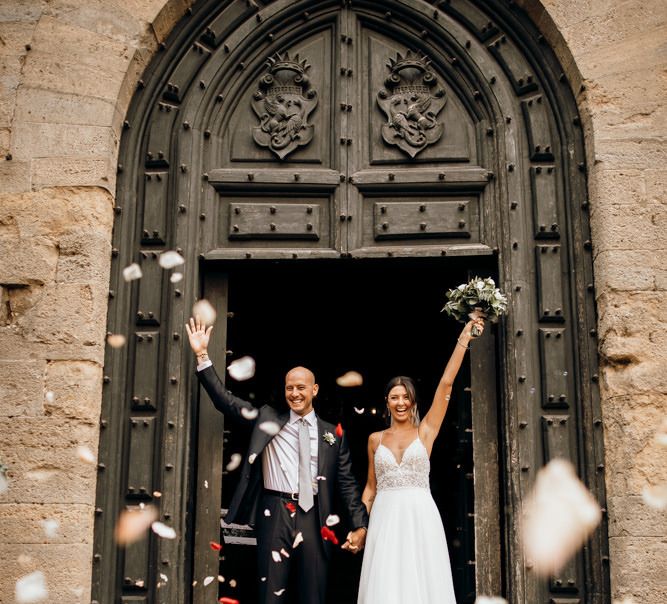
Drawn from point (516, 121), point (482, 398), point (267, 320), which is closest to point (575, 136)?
point (516, 121)

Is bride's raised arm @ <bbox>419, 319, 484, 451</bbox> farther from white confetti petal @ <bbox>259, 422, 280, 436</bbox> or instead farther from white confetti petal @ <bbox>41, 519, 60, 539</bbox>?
white confetti petal @ <bbox>41, 519, 60, 539</bbox>

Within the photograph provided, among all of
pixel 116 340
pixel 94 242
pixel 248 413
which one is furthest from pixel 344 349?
pixel 94 242

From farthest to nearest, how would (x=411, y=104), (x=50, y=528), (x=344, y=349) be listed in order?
1. (x=344, y=349)
2. (x=411, y=104)
3. (x=50, y=528)

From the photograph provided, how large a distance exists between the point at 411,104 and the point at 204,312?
74.5 inches

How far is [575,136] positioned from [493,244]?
847mm

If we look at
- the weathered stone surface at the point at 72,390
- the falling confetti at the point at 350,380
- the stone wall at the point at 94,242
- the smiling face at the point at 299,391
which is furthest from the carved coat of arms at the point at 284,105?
the falling confetti at the point at 350,380

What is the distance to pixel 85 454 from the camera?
5070mm

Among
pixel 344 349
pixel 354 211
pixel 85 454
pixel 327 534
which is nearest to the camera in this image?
pixel 85 454

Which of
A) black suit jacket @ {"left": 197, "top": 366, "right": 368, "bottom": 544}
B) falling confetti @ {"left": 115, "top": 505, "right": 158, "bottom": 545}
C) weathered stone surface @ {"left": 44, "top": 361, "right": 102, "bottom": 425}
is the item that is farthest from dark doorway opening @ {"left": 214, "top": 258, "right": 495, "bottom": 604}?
falling confetti @ {"left": 115, "top": 505, "right": 158, "bottom": 545}

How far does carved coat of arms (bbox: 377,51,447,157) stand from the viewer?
19.2ft

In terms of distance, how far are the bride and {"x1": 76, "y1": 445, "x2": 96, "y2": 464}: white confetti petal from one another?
169 centimetres

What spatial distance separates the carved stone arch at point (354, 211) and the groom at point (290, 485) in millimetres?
274

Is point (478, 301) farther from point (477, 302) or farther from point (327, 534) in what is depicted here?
point (327, 534)

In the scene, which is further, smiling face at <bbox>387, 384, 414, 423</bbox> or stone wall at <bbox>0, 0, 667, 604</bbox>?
smiling face at <bbox>387, 384, 414, 423</bbox>
